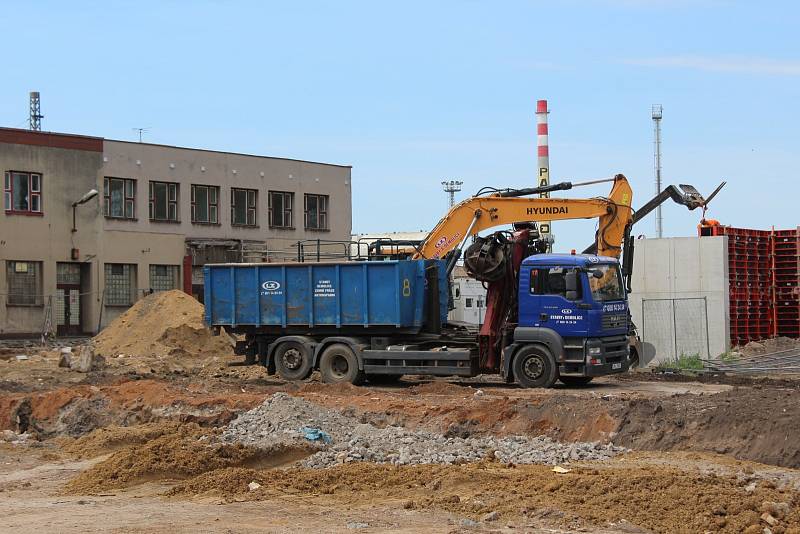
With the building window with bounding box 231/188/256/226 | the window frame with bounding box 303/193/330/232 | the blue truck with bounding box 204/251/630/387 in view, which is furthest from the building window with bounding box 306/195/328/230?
the blue truck with bounding box 204/251/630/387

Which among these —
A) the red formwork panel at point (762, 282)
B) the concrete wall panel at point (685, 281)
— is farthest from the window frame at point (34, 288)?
the red formwork panel at point (762, 282)

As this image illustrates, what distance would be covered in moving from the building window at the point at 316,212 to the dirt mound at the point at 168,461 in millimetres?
42715

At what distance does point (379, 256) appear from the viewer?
28.3 meters

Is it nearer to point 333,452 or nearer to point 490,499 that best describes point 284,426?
point 333,452

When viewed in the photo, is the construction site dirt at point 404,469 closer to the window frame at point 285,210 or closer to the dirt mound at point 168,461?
the dirt mound at point 168,461

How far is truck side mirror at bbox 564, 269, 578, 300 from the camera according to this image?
24125 mm

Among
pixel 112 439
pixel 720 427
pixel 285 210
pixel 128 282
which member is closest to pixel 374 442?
pixel 112 439

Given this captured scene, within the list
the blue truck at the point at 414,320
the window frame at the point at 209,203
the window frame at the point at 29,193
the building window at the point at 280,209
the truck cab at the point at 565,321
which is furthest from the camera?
the building window at the point at 280,209

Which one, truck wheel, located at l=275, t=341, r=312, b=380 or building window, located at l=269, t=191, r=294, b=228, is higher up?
building window, located at l=269, t=191, r=294, b=228

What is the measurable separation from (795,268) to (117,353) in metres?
22.0

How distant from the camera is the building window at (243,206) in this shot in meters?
55.9

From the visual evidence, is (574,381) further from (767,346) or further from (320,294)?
(767,346)

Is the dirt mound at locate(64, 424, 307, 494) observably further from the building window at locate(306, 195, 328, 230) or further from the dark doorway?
the building window at locate(306, 195, 328, 230)

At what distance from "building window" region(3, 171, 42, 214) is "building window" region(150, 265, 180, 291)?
6.60 metres
